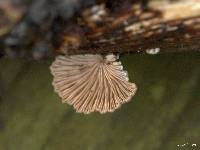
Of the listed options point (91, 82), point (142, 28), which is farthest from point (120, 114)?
point (142, 28)

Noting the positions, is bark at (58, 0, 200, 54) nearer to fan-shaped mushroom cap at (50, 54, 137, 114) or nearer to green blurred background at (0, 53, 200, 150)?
fan-shaped mushroom cap at (50, 54, 137, 114)

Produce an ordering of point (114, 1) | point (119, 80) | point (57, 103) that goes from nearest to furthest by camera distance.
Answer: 1. point (114, 1)
2. point (119, 80)
3. point (57, 103)

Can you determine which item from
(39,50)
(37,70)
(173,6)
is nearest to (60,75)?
(37,70)

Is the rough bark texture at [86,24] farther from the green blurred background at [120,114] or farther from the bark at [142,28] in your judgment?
the green blurred background at [120,114]

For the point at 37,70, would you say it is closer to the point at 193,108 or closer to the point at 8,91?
the point at 8,91

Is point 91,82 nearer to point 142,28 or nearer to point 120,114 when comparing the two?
point 120,114
